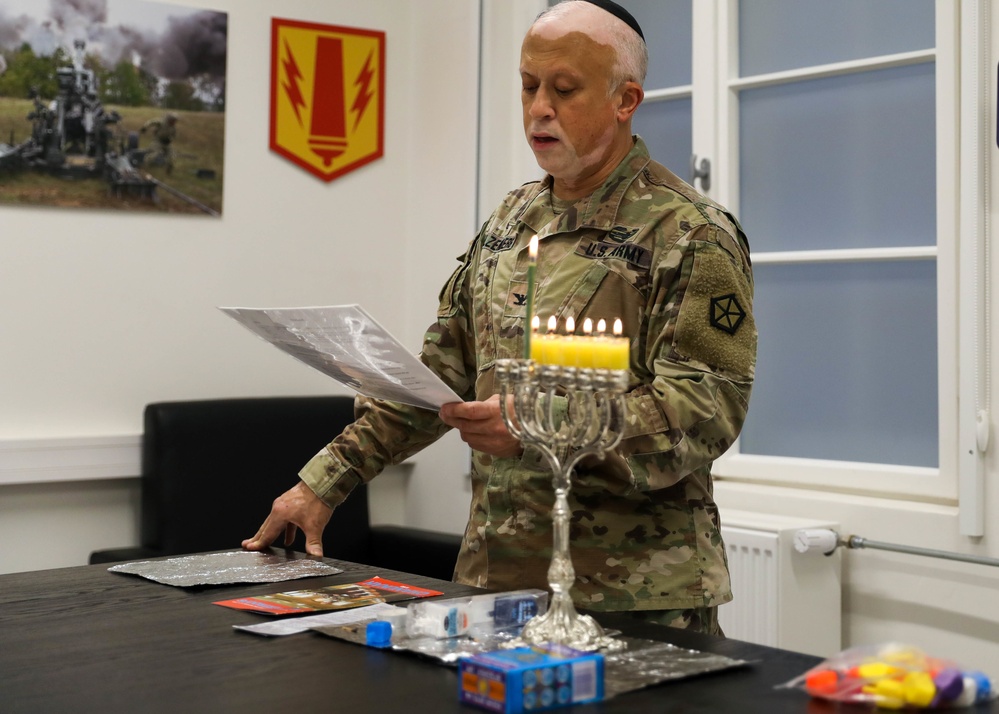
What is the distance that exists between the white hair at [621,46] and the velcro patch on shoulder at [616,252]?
0.24 m

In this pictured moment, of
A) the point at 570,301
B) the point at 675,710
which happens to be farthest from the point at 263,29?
the point at 675,710

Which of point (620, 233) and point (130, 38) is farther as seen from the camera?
point (130, 38)

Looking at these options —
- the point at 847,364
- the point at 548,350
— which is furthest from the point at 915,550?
the point at 548,350

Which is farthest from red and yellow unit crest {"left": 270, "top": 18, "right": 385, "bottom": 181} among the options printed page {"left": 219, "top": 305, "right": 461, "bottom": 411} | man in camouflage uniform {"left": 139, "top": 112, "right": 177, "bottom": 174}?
printed page {"left": 219, "top": 305, "right": 461, "bottom": 411}

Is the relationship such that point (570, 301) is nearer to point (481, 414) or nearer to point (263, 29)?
point (481, 414)

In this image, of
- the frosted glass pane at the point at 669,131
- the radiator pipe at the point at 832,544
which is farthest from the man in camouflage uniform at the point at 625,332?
the frosted glass pane at the point at 669,131

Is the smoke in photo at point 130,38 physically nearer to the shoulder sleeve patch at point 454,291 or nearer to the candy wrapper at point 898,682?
Result: the shoulder sleeve patch at point 454,291

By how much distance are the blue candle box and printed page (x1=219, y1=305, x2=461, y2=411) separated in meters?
0.39

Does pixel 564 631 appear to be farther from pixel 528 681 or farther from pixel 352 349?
pixel 352 349

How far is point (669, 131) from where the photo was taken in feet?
10.8

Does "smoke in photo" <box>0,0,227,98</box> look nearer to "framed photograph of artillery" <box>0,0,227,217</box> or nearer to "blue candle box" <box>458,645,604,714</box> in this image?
"framed photograph of artillery" <box>0,0,227,217</box>

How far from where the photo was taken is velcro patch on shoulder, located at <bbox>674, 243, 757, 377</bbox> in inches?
62.0

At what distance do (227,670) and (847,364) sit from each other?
2.06 meters

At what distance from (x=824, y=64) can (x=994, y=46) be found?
0.51 metres
